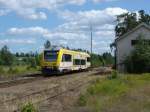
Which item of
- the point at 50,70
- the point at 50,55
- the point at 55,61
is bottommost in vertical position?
the point at 50,70

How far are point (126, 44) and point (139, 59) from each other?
6447 mm

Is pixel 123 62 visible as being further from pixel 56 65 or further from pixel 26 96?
pixel 26 96

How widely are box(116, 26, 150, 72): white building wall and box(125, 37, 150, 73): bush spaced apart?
2555 millimetres

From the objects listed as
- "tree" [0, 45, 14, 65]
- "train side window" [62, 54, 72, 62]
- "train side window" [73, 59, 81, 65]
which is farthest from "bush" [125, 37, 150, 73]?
"tree" [0, 45, 14, 65]

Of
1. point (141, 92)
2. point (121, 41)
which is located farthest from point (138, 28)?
point (141, 92)

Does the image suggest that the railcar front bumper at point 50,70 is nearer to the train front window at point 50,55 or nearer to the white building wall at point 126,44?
the train front window at point 50,55

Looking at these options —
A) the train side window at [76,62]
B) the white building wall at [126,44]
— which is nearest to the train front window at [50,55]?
the train side window at [76,62]

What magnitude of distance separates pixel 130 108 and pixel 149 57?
4018 cm

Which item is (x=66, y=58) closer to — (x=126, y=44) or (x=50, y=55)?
(x=50, y=55)

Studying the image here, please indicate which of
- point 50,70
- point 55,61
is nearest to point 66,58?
point 55,61

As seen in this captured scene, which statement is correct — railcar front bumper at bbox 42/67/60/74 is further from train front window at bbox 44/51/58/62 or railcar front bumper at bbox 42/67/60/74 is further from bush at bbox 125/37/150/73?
bush at bbox 125/37/150/73

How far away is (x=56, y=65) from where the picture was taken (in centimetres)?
4869

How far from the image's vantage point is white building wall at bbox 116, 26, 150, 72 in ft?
209

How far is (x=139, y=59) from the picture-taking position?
58781 millimetres
